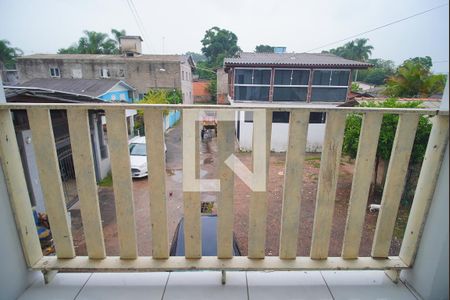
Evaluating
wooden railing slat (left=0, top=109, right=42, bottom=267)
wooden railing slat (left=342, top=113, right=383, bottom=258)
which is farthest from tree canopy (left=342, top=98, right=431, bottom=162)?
wooden railing slat (left=0, top=109, right=42, bottom=267)

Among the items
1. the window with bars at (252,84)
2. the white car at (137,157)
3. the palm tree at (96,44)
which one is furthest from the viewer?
the palm tree at (96,44)

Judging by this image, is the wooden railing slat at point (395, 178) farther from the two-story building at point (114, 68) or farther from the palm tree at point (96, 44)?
the palm tree at point (96, 44)

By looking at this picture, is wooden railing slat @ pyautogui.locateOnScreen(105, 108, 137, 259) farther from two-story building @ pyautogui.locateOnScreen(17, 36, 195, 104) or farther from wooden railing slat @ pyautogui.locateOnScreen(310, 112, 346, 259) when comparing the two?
two-story building @ pyautogui.locateOnScreen(17, 36, 195, 104)

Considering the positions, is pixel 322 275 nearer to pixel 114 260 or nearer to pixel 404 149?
pixel 404 149

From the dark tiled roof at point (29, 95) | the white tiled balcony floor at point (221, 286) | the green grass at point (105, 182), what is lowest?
the green grass at point (105, 182)

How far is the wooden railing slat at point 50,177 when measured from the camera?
0.97 m

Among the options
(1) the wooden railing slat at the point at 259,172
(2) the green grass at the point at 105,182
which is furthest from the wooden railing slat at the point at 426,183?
(2) the green grass at the point at 105,182

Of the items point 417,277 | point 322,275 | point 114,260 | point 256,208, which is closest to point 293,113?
point 256,208

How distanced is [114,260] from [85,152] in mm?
596

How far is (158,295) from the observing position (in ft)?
3.70

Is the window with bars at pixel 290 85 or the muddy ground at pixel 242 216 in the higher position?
the window with bars at pixel 290 85

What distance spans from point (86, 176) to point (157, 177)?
33cm

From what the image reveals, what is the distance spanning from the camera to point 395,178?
1.07 m

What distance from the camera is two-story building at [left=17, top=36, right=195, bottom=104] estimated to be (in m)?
11.5
